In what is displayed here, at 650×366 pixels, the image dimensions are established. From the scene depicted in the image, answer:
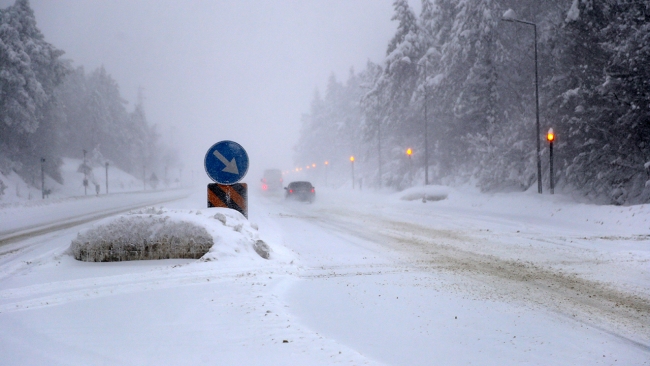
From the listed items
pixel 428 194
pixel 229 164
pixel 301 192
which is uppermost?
pixel 229 164

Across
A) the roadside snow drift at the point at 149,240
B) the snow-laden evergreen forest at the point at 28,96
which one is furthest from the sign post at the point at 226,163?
the snow-laden evergreen forest at the point at 28,96

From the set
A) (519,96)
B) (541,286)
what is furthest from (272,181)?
(541,286)

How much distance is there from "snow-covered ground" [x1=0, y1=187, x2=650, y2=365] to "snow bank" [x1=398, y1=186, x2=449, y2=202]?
17.0m

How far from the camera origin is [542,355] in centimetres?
360

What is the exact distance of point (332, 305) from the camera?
195 inches

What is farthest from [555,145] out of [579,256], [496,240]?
[579,256]

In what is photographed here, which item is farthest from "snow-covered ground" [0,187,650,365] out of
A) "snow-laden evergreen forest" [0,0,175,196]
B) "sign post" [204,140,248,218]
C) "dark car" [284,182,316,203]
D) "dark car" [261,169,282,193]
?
"dark car" [261,169,282,193]

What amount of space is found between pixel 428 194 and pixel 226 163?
2119 cm

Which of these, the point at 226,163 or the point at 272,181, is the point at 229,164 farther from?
the point at 272,181

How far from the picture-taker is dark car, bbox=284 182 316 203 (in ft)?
96.9

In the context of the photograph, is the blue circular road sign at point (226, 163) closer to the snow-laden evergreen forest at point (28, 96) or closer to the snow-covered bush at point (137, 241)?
the snow-covered bush at point (137, 241)

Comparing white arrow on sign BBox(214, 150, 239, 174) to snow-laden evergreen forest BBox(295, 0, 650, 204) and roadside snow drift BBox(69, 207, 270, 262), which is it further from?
snow-laden evergreen forest BBox(295, 0, 650, 204)

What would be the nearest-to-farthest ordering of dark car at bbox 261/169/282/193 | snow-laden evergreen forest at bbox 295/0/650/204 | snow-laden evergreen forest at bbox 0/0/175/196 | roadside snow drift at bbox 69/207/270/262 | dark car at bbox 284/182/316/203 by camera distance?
roadside snow drift at bbox 69/207/270/262 → snow-laden evergreen forest at bbox 295/0/650/204 → dark car at bbox 284/182/316/203 → snow-laden evergreen forest at bbox 0/0/175/196 → dark car at bbox 261/169/282/193

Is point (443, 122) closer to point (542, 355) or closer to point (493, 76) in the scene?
point (493, 76)
